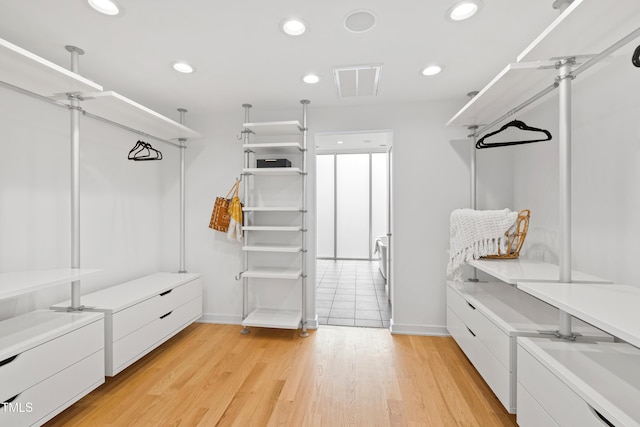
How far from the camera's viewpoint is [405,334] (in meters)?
2.94

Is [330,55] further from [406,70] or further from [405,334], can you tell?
[405,334]

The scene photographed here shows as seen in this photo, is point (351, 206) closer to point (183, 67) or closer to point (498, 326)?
point (183, 67)

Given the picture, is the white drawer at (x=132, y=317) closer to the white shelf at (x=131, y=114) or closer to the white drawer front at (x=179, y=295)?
the white drawer front at (x=179, y=295)

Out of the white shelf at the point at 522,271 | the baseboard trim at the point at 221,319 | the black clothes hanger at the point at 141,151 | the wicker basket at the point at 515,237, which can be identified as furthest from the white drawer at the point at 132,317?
the wicker basket at the point at 515,237

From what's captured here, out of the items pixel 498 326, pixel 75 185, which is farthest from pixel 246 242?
pixel 498 326

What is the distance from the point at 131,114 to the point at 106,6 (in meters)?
0.87

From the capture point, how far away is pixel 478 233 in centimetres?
209

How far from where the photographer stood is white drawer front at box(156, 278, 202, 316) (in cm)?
248

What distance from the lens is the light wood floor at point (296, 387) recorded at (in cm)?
172

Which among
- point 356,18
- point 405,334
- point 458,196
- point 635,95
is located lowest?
point 405,334

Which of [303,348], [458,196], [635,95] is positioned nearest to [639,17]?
[635,95]

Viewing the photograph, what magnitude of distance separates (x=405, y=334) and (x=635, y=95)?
8.13ft

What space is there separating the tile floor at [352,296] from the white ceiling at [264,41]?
2.44m

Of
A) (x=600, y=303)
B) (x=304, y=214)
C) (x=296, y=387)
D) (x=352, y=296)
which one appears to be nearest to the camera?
(x=600, y=303)
